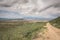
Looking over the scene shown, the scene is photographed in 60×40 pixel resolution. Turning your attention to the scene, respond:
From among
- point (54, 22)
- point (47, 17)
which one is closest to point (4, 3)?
point (47, 17)

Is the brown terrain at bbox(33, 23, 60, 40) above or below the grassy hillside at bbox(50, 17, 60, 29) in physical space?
below

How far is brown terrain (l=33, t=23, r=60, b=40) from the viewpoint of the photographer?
2355 mm

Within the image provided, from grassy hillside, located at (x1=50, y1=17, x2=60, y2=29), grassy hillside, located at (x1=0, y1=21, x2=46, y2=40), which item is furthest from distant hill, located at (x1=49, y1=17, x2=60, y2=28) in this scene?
grassy hillside, located at (x1=0, y1=21, x2=46, y2=40)

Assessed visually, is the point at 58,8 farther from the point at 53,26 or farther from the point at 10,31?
the point at 10,31

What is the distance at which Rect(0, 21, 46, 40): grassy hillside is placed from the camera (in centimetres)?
235

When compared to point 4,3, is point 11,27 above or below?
below

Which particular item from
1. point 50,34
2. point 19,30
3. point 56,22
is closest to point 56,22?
point 56,22

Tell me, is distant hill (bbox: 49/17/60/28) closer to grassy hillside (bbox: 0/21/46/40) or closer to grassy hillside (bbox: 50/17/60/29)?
grassy hillside (bbox: 50/17/60/29)

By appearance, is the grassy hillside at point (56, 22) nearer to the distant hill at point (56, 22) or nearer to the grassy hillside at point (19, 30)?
the distant hill at point (56, 22)

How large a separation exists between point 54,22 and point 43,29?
0.84ft

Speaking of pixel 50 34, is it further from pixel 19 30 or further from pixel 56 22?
pixel 19 30

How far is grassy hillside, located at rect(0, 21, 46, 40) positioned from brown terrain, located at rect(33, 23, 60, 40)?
92 mm

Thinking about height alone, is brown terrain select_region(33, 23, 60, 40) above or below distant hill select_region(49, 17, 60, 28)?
below

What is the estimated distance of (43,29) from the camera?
2.41 m
